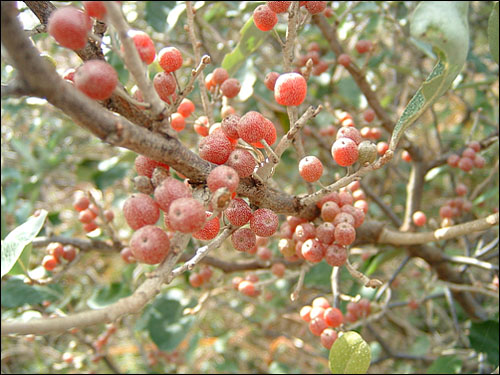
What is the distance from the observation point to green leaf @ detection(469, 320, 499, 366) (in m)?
1.80

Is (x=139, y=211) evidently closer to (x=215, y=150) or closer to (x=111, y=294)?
(x=215, y=150)

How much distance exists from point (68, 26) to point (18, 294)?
1622 millimetres

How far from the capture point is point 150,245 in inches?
26.0

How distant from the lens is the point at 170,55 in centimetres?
100

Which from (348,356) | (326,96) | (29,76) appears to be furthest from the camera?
(326,96)

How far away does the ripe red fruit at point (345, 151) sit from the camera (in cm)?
95

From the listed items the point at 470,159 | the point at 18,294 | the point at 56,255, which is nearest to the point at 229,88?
the point at 56,255

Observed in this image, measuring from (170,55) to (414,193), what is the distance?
142 cm

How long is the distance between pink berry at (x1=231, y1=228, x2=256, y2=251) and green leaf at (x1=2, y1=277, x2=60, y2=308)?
142 cm

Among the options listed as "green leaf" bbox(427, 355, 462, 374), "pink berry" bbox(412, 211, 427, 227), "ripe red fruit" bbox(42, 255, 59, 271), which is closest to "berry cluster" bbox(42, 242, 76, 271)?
"ripe red fruit" bbox(42, 255, 59, 271)

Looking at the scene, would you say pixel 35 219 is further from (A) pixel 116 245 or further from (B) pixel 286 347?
(B) pixel 286 347

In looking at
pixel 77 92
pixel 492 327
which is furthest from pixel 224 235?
pixel 492 327

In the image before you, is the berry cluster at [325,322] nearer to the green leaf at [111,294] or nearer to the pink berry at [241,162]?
the pink berry at [241,162]

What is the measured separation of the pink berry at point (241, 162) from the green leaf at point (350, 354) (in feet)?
2.04
